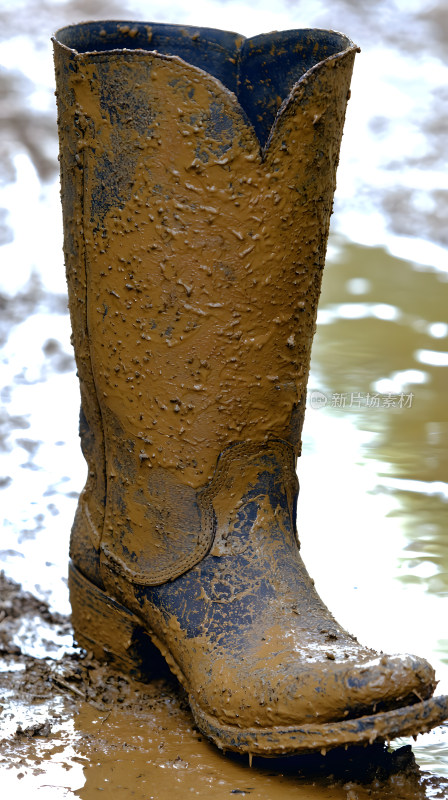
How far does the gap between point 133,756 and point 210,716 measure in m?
0.10

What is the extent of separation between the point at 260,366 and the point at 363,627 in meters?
0.54

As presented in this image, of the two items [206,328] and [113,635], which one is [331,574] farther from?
[206,328]

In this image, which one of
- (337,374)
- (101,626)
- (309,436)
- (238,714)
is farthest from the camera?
(337,374)

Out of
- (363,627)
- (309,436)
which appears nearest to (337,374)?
(309,436)

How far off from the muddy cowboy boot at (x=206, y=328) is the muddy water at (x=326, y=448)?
10 cm

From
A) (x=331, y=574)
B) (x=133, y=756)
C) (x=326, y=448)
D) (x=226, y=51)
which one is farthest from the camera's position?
(x=326, y=448)

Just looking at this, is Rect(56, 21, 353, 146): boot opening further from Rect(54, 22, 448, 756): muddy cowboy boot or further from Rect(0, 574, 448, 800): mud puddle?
Rect(0, 574, 448, 800): mud puddle

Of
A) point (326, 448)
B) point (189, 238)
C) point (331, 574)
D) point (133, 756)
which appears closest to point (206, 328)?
point (189, 238)

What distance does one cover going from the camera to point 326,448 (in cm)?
228

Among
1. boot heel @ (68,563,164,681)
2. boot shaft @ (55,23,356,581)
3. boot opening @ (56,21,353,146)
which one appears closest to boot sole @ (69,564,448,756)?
boot heel @ (68,563,164,681)

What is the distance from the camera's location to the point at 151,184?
3.89ft

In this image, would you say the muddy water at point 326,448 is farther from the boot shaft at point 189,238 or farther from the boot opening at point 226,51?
the boot opening at point 226,51

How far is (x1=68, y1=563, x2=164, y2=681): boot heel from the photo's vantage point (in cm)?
134

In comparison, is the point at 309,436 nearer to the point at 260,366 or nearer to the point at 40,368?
the point at 40,368
